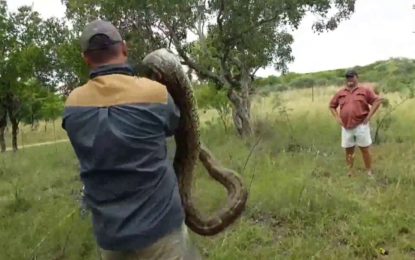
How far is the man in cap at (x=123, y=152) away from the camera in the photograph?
2166 millimetres

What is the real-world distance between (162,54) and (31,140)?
30047 mm

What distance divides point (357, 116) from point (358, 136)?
29 centimetres

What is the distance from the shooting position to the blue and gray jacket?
2.17 meters

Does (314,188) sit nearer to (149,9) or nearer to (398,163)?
(398,163)

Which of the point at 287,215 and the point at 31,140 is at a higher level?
the point at 287,215

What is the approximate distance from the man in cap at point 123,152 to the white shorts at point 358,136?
667 cm

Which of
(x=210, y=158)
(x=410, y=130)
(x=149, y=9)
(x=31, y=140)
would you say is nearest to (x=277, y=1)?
(x=149, y=9)

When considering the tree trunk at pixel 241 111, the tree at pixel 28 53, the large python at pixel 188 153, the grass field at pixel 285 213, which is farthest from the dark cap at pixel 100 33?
the tree at pixel 28 53

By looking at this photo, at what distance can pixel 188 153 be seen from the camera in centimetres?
249

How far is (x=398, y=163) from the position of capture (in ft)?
29.3

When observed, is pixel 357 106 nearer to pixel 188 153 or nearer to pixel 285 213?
pixel 285 213

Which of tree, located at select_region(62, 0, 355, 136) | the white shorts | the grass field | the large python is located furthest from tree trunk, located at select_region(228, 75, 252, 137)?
the large python

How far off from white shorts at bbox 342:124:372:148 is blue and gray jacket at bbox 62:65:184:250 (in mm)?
6697

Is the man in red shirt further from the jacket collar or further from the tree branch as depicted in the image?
the jacket collar
